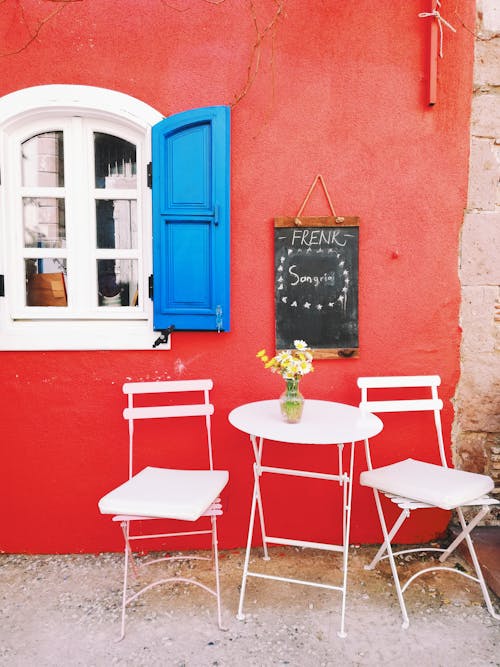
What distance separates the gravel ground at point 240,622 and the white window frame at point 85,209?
139 cm

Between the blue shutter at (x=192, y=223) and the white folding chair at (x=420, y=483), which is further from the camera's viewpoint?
the blue shutter at (x=192, y=223)

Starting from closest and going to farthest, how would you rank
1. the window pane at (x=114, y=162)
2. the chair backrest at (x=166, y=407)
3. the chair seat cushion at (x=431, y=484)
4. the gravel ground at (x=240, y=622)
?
the gravel ground at (x=240, y=622)
the chair seat cushion at (x=431, y=484)
the chair backrest at (x=166, y=407)
the window pane at (x=114, y=162)

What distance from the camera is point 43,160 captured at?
3113 millimetres

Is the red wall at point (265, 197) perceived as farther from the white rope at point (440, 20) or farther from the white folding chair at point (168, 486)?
the white folding chair at point (168, 486)

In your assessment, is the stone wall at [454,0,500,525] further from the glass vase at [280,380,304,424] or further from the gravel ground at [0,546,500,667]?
the glass vase at [280,380,304,424]

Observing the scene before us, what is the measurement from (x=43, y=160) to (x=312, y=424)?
7.55 ft

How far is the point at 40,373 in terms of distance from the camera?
121 inches

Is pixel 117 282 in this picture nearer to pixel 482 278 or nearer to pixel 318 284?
pixel 318 284

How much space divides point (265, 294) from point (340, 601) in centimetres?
178

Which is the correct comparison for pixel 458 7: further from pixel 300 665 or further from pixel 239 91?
pixel 300 665

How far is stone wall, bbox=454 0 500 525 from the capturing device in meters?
3.09

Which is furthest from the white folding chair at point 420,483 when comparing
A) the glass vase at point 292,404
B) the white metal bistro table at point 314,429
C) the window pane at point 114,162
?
the window pane at point 114,162

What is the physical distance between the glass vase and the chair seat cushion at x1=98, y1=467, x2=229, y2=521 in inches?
20.0

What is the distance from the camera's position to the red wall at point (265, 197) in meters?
2.96
